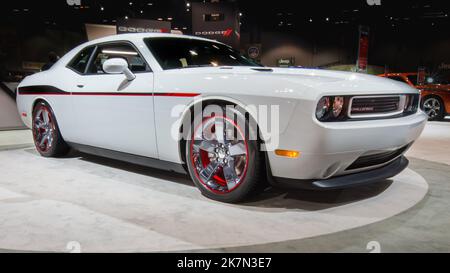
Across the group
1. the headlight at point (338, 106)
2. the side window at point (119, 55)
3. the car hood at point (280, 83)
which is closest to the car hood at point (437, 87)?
the car hood at point (280, 83)

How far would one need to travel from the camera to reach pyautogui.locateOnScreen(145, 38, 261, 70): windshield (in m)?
3.38

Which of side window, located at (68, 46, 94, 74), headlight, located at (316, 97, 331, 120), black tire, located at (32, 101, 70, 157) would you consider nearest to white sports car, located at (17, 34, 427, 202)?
headlight, located at (316, 97, 331, 120)

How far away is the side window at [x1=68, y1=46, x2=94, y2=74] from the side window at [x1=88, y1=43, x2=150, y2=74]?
13 cm

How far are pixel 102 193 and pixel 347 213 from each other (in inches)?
71.2

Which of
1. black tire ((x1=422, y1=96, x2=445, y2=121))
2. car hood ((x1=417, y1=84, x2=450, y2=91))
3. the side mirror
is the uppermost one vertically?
the side mirror

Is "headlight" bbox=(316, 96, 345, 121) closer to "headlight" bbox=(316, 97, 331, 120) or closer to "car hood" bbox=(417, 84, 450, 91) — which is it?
"headlight" bbox=(316, 97, 331, 120)

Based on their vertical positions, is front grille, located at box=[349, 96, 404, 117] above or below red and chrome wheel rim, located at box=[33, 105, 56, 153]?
above

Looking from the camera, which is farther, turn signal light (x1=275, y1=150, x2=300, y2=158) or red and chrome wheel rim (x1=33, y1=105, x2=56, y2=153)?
red and chrome wheel rim (x1=33, y1=105, x2=56, y2=153)

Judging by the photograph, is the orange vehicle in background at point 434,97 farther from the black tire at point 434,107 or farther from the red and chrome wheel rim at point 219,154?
the red and chrome wheel rim at point 219,154

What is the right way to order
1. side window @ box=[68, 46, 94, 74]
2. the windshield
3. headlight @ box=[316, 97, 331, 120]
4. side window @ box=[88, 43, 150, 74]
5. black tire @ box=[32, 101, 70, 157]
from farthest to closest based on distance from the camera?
black tire @ box=[32, 101, 70, 157] → side window @ box=[68, 46, 94, 74] → side window @ box=[88, 43, 150, 74] → the windshield → headlight @ box=[316, 97, 331, 120]

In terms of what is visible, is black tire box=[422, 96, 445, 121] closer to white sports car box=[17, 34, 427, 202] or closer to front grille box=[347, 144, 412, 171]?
white sports car box=[17, 34, 427, 202]

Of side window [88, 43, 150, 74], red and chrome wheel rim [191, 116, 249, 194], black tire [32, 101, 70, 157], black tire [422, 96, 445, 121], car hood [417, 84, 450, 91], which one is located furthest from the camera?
black tire [422, 96, 445, 121]

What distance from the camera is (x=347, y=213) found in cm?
267

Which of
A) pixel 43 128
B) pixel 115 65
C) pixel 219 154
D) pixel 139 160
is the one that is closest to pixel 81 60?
pixel 43 128
